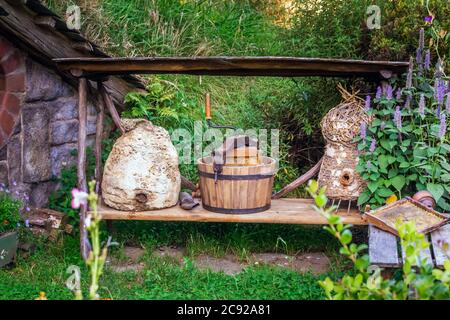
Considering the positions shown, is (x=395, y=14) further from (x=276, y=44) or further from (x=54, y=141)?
(x=54, y=141)

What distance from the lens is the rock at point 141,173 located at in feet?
16.5

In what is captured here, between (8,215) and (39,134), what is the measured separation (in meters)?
Result: 1.03

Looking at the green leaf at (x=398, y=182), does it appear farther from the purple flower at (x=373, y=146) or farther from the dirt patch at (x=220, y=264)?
the dirt patch at (x=220, y=264)

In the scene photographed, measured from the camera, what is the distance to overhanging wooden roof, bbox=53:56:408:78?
481 centimetres

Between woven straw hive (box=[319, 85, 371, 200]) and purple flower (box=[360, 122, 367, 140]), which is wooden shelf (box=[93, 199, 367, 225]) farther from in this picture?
purple flower (box=[360, 122, 367, 140])

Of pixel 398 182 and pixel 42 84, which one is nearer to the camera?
pixel 398 182

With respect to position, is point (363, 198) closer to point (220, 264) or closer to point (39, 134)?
point (220, 264)

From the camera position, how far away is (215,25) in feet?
28.7

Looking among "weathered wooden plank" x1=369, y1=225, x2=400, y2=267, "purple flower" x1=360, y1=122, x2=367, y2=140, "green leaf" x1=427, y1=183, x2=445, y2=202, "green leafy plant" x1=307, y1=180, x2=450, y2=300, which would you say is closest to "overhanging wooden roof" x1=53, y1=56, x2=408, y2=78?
"purple flower" x1=360, y1=122, x2=367, y2=140

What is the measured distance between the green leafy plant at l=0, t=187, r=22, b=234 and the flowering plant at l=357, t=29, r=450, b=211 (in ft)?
9.10

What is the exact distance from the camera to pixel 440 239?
4.28 meters

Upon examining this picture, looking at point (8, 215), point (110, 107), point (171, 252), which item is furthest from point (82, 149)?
point (171, 252)

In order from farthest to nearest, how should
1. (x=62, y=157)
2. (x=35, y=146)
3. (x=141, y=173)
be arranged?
1. (x=62, y=157)
2. (x=35, y=146)
3. (x=141, y=173)

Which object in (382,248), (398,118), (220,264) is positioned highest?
(398,118)
